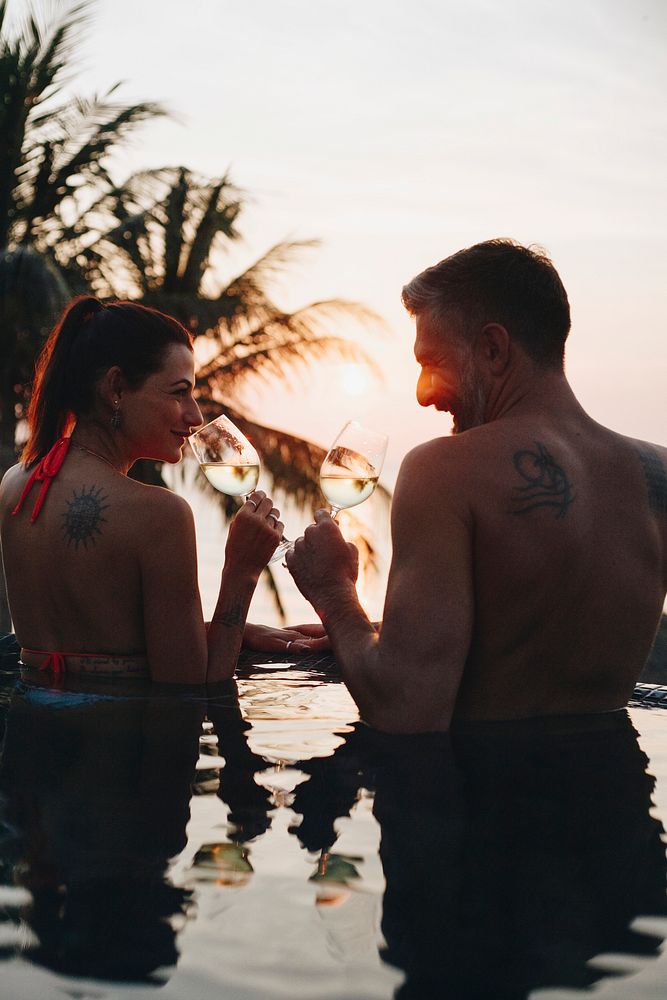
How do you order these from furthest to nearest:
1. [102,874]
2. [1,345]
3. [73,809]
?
[1,345]
[73,809]
[102,874]

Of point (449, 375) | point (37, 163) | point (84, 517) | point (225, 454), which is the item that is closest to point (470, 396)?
A: point (449, 375)

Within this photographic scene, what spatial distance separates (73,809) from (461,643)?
1011 mm

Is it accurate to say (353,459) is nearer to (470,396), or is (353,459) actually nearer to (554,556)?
(470,396)

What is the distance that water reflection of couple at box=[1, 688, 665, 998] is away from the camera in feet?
5.42

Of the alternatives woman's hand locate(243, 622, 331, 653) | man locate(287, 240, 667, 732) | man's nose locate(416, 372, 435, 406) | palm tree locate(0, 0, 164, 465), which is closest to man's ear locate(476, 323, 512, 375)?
man locate(287, 240, 667, 732)

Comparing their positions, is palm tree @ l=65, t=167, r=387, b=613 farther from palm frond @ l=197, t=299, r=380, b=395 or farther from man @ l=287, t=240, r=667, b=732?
man @ l=287, t=240, r=667, b=732

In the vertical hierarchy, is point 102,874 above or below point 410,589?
below

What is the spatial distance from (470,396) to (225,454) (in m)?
1.11

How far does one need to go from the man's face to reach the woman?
0.84 meters

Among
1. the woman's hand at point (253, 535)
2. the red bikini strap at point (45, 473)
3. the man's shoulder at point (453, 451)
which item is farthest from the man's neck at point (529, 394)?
the red bikini strap at point (45, 473)

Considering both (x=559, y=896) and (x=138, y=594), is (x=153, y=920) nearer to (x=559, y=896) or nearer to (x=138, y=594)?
(x=559, y=896)

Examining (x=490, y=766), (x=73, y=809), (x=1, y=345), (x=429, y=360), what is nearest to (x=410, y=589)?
(x=490, y=766)

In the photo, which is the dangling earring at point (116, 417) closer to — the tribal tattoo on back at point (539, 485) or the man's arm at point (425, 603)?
the man's arm at point (425, 603)

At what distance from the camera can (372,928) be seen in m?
1.71
